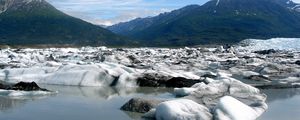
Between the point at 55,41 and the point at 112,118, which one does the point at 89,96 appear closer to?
the point at 112,118

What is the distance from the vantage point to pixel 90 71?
67.1 ft

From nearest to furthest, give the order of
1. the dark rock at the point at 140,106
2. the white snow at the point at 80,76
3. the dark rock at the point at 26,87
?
the dark rock at the point at 140,106 → the dark rock at the point at 26,87 → the white snow at the point at 80,76

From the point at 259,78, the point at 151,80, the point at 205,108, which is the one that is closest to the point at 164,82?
the point at 151,80

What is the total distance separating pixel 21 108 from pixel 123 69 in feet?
29.8

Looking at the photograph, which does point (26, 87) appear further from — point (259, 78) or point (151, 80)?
point (259, 78)

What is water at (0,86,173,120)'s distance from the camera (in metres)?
11.8

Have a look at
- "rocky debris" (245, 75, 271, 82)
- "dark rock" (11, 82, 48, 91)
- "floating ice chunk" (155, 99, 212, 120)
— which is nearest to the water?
"dark rock" (11, 82, 48, 91)

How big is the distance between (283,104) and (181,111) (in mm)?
5448

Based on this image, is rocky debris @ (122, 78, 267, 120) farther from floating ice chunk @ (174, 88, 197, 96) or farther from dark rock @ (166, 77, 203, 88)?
dark rock @ (166, 77, 203, 88)

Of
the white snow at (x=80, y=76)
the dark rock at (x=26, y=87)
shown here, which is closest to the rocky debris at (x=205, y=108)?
the dark rock at (x=26, y=87)

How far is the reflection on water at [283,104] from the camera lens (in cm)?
1230

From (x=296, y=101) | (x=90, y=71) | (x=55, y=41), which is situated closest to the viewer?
(x=296, y=101)

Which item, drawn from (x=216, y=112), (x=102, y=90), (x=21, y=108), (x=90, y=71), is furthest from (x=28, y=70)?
(x=216, y=112)

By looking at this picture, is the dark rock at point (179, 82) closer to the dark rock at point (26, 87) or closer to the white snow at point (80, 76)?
the white snow at point (80, 76)
